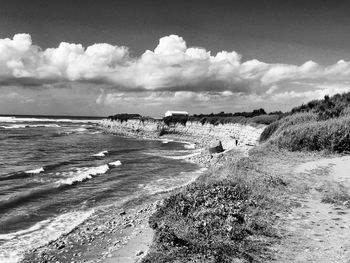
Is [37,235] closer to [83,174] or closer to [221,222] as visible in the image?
[221,222]

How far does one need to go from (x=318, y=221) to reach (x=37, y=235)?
11880mm

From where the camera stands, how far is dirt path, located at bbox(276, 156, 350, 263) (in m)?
7.98

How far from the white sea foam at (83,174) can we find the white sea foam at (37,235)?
8.25 m

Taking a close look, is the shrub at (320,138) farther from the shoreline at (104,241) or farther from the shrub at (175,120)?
the shrub at (175,120)

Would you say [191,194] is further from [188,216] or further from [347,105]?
[347,105]

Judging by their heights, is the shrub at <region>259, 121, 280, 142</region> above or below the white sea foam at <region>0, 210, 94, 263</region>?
above

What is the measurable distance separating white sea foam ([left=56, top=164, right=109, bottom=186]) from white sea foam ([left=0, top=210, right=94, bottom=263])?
27.1ft

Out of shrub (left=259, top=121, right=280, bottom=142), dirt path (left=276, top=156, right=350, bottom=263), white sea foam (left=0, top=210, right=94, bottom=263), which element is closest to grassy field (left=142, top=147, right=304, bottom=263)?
dirt path (left=276, top=156, right=350, bottom=263)

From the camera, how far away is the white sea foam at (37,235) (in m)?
12.8

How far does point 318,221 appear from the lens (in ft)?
33.4

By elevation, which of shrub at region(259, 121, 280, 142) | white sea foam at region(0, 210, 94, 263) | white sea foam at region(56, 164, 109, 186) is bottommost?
white sea foam at region(0, 210, 94, 263)

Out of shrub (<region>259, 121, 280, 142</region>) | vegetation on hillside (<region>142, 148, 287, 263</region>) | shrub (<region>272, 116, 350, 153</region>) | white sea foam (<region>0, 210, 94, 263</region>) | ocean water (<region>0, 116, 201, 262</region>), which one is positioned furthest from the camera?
shrub (<region>259, 121, 280, 142</region>)

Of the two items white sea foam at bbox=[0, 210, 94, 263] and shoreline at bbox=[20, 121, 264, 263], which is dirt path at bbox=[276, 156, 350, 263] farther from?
white sea foam at bbox=[0, 210, 94, 263]

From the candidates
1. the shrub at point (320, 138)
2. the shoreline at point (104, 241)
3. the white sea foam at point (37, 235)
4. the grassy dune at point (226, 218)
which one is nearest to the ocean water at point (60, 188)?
the white sea foam at point (37, 235)
